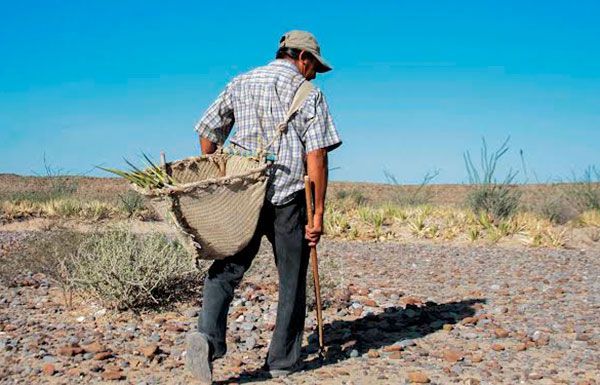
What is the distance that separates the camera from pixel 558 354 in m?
5.68

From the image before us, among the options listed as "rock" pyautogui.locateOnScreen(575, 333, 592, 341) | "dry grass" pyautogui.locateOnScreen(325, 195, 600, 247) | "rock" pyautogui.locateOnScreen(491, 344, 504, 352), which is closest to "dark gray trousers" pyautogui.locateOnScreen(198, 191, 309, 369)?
"rock" pyautogui.locateOnScreen(491, 344, 504, 352)

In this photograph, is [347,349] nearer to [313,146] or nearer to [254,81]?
[313,146]

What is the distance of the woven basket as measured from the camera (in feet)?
14.5

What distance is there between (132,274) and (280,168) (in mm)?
2677

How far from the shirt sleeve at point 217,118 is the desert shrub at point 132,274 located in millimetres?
2204

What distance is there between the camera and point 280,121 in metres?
4.63

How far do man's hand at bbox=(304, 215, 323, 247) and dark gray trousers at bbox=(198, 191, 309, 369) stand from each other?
0.03m

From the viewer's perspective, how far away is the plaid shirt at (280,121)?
460 cm

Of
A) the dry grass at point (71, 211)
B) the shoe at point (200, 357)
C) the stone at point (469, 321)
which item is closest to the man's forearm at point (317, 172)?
the shoe at point (200, 357)

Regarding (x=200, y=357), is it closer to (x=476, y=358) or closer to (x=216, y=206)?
(x=216, y=206)

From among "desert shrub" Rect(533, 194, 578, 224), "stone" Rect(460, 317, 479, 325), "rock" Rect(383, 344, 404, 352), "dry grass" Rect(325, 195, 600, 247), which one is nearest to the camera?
"rock" Rect(383, 344, 404, 352)

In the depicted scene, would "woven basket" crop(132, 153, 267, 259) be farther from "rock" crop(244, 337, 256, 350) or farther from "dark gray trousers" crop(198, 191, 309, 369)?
"rock" crop(244, 337, 256, 350)

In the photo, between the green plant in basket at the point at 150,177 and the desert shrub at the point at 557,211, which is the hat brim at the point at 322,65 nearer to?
the green plant in basket at the point at 150,177

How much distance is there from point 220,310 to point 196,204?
74 cm
